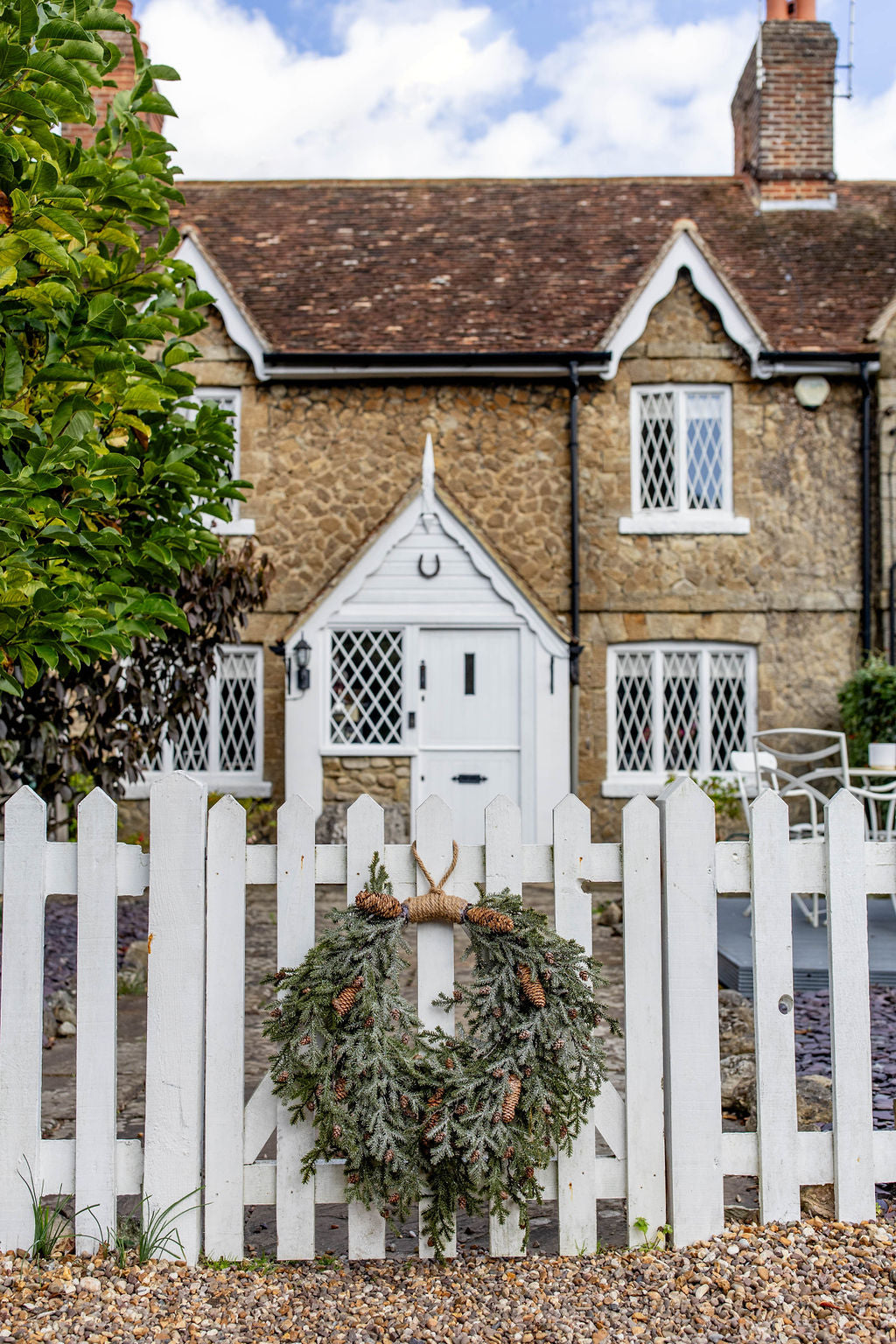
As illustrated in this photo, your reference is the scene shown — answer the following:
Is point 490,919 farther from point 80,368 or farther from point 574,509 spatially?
point 574,509

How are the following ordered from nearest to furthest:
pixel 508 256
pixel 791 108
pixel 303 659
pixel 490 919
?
pixel 490 919 < pixel 303 659 < pixel 508 256 < pixel 791 108

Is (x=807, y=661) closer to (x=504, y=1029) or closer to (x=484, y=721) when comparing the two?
(x=484, y=721)

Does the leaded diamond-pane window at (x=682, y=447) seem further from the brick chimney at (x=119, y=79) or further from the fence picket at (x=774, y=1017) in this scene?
the fence picket at (x=774, y=1017)

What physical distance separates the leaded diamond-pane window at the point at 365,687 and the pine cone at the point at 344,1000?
26.3 feet

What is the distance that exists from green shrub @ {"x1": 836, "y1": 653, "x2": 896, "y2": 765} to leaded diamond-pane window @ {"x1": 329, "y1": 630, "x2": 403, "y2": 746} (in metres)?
5.11

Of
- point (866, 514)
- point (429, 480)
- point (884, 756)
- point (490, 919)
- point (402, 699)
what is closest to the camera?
point (490, 919)

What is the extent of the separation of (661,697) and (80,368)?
30.3 ft

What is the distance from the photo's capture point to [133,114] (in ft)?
12.7

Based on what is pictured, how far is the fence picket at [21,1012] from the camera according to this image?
2717mm

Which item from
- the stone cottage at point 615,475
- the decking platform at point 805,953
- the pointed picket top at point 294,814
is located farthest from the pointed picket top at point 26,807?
the stone cottage at point 615,475

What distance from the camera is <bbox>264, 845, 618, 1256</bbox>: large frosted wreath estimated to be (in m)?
2.58

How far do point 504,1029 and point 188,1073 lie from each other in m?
0.91

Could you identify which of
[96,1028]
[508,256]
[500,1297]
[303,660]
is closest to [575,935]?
[500,1297]

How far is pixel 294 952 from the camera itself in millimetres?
2748
